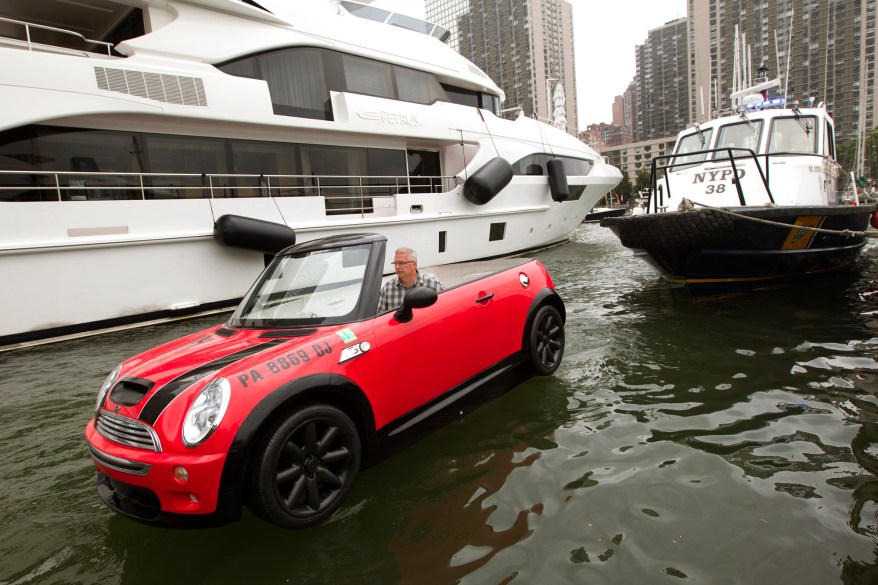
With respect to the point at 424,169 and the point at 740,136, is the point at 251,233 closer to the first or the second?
the point at 424,169

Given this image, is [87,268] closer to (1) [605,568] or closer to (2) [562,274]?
(1) [605,568]

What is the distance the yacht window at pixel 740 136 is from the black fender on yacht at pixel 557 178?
6.45 meters

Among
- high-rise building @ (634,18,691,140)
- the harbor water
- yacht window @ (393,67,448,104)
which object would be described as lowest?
the harbor water

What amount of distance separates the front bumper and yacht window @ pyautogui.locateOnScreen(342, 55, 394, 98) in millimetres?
10075

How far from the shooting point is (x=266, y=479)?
7.38ft

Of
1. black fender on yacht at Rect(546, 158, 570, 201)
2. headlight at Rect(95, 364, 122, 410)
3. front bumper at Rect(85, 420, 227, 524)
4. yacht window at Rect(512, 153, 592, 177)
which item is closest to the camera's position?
front bumper at Rect(85, 420, 227, 524)

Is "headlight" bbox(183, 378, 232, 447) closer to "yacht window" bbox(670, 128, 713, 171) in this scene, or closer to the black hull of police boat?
the black hull of police boat

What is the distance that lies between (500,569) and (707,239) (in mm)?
6094

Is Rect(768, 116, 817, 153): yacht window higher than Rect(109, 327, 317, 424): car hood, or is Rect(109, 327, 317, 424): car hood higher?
Rect(768, 116, 817, 153): yacht window

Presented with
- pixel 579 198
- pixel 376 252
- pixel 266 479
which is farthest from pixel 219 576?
pixel 579 198

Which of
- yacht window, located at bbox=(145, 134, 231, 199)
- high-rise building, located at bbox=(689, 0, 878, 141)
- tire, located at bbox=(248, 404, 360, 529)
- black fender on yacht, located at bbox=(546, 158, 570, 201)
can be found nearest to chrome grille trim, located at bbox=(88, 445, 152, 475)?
tire, located at bbox=(248, 404, 360, 529)

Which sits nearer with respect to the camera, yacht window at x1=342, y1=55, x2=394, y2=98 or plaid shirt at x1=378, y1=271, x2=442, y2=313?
plaid shirt at x1=378, y1=271, x2=442, y2=313

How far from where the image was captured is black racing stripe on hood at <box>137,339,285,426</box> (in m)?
2.23

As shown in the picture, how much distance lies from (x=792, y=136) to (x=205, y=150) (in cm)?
1053
